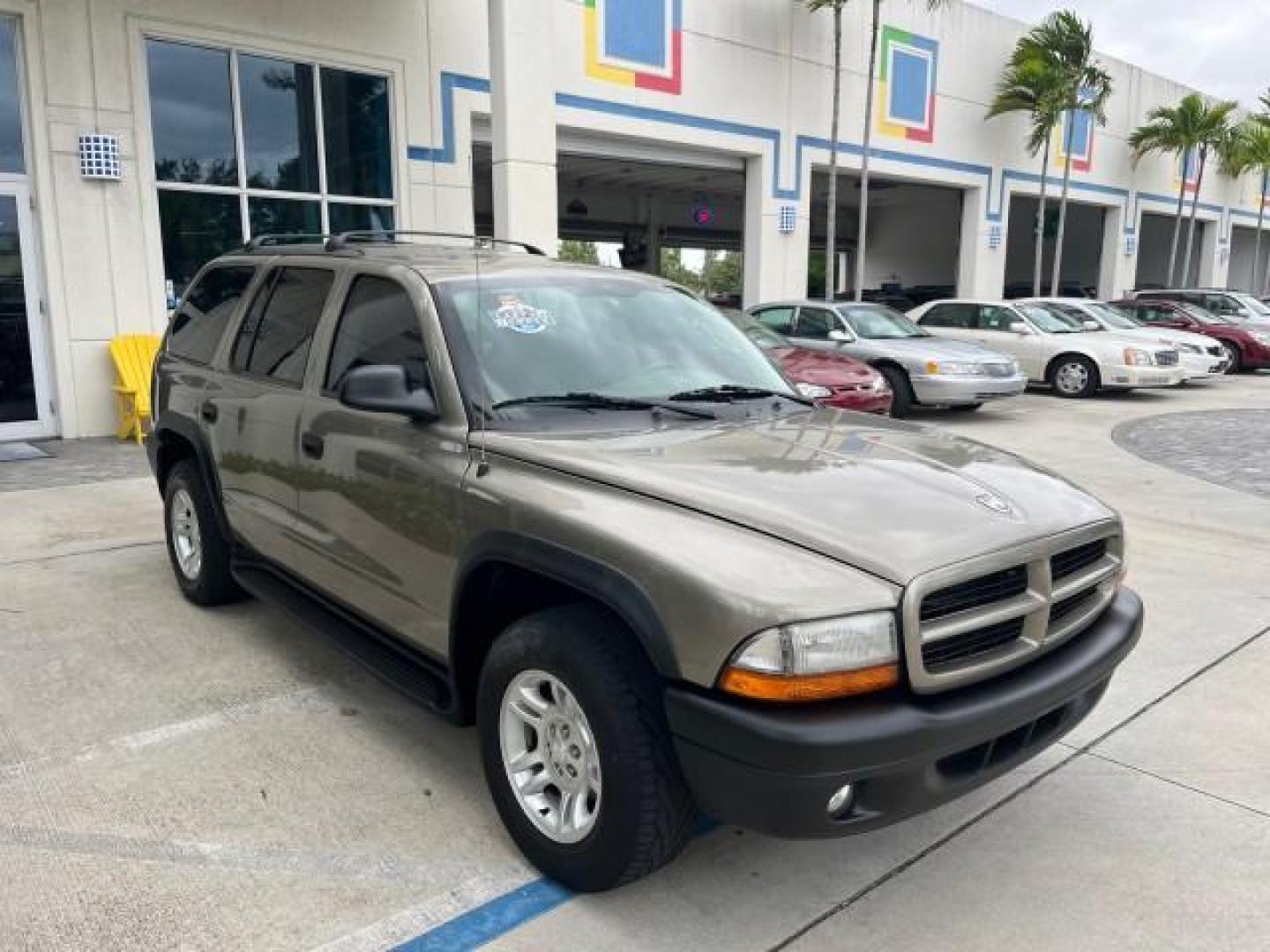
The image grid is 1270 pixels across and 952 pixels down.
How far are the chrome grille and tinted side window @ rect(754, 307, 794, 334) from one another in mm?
10609

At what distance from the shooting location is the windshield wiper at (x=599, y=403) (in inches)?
128

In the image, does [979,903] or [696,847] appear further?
[696,847]

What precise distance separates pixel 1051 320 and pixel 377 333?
14.2 m

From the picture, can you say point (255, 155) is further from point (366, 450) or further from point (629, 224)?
point (629, 224)

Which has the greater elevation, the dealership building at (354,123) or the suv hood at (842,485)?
the dealership building at (354,123)

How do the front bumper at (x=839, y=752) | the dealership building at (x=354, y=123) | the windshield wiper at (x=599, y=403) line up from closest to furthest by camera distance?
1. the front bumper at (x=839, y=752)
2. the windshield wiper at (x=599, y=403)
3. the dealership building at (x=354, y=123)

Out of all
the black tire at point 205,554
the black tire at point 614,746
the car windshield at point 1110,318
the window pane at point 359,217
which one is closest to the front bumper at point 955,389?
the car windshield at point 1110,318

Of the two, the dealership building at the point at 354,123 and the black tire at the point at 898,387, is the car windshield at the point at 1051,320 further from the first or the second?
the dealership building at the point at 354,123

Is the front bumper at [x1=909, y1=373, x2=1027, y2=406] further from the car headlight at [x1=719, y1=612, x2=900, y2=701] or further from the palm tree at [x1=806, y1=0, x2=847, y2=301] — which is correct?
the car headlight at [x1=719, y1=612, x2=900, y2=701]

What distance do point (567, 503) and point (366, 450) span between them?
1.09 m

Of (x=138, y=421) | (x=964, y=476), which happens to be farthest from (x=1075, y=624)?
(x=138, y=421)

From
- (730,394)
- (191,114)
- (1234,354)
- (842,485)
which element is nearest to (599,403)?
(730,394)

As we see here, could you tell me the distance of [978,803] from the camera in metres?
3.30

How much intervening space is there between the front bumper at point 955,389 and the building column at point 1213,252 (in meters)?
25.4
